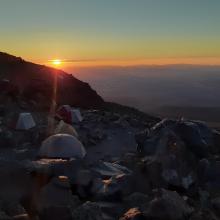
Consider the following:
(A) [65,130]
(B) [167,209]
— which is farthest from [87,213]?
(A) [65,130]

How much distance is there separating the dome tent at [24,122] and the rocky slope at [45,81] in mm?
10597

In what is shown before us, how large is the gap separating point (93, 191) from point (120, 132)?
1139cm

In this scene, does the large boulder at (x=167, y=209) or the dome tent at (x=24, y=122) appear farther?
the dome tent at (x=24, y=122)

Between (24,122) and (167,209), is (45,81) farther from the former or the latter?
(167,209)

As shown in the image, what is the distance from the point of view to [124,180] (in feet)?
41.9

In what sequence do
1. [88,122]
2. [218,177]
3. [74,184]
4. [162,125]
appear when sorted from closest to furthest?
[74,184] < [218,177] < [162,125] < [88,122]

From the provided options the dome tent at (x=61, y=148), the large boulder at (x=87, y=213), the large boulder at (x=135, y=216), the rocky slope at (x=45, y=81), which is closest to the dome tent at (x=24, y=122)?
the dome tent at (x=61, y=148)

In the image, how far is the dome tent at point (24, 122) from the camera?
72.2 feet

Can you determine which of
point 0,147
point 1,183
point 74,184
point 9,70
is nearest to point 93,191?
point 74,184

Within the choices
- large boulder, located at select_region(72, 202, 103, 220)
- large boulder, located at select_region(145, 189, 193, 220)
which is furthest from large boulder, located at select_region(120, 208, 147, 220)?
large boulder, located at select_region(72, 202, 103, 220)

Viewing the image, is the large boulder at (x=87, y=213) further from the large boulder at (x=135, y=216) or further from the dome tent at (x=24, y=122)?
the dome tent at (x=24, y=122)

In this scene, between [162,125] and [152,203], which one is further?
[162,125]

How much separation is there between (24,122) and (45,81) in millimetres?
15235

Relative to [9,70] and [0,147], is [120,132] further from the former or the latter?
[9,70]
